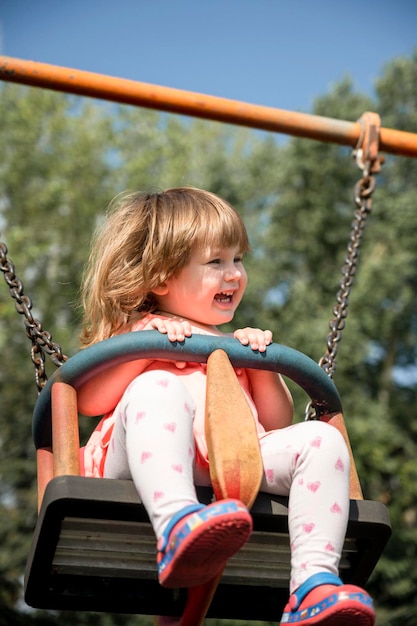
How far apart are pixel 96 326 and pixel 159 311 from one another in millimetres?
200

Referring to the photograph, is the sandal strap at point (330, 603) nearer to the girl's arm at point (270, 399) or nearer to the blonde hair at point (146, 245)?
the girl's arm at point (270, 399)

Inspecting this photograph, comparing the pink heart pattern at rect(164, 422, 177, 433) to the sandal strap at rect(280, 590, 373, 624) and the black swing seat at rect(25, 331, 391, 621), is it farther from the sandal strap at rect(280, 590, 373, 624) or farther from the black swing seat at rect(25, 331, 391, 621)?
the sandal strap at rect(280, 590, 373, 624)

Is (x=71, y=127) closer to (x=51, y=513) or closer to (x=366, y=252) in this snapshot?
(x=366, y=252)

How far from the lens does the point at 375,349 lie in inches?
590

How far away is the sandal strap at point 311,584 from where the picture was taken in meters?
1.97

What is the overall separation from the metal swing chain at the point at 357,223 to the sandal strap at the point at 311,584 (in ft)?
3.06

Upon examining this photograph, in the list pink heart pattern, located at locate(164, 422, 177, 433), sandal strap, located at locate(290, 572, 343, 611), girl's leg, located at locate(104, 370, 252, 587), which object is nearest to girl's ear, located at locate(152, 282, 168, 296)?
girl's leg, located at locate(104, 370, 252, 587)

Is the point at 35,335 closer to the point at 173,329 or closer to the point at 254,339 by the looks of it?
the point at 173,329

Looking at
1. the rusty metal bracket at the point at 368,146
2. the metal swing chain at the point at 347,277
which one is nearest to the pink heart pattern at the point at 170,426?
the metal swing chain at the point at 347,277

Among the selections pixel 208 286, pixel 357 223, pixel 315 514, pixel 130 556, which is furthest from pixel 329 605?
pixel 357 223

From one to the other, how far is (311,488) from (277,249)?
13741mm

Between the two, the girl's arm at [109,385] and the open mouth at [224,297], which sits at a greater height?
the open mouth at [224,297]

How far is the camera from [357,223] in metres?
3.26

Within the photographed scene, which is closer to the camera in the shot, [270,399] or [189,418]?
[189,418]
